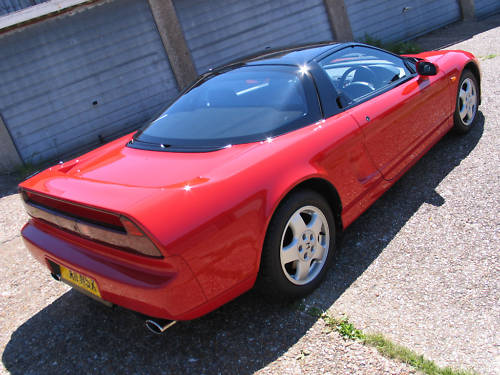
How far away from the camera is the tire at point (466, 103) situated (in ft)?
14.3

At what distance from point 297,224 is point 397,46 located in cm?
938

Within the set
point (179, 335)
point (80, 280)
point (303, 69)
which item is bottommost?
point (179, 335)

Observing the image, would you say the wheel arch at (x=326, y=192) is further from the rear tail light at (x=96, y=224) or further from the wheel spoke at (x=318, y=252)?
the rear tail light at (x=96, y=224)

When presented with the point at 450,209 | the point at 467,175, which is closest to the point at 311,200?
the point at 450,209

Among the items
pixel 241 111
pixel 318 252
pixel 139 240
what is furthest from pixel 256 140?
pixel 139 240

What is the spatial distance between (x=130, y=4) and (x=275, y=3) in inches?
125

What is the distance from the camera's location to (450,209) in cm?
344

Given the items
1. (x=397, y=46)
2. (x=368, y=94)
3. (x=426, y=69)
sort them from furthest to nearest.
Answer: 1. (x=397, y=46)
2. (x=426, y=69)
3. (x=368, y=94)

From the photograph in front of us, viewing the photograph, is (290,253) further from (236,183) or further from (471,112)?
(471,112)

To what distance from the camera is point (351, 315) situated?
258 centimetres

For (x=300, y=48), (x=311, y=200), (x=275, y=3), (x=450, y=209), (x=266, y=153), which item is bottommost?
(x=450, y=209)

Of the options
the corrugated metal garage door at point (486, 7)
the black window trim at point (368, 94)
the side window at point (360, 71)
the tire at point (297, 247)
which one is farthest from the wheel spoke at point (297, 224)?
the corrugated metal garage door at point (486, 7)

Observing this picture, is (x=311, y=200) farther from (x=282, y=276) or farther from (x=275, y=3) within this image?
(x=275, y=3)

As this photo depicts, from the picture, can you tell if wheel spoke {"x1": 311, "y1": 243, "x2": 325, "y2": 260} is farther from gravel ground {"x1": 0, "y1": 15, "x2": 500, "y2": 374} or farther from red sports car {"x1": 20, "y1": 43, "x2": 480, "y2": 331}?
gravel ground {"x1": 0, "y1": 15, "x2": 500, "y2": 374}
